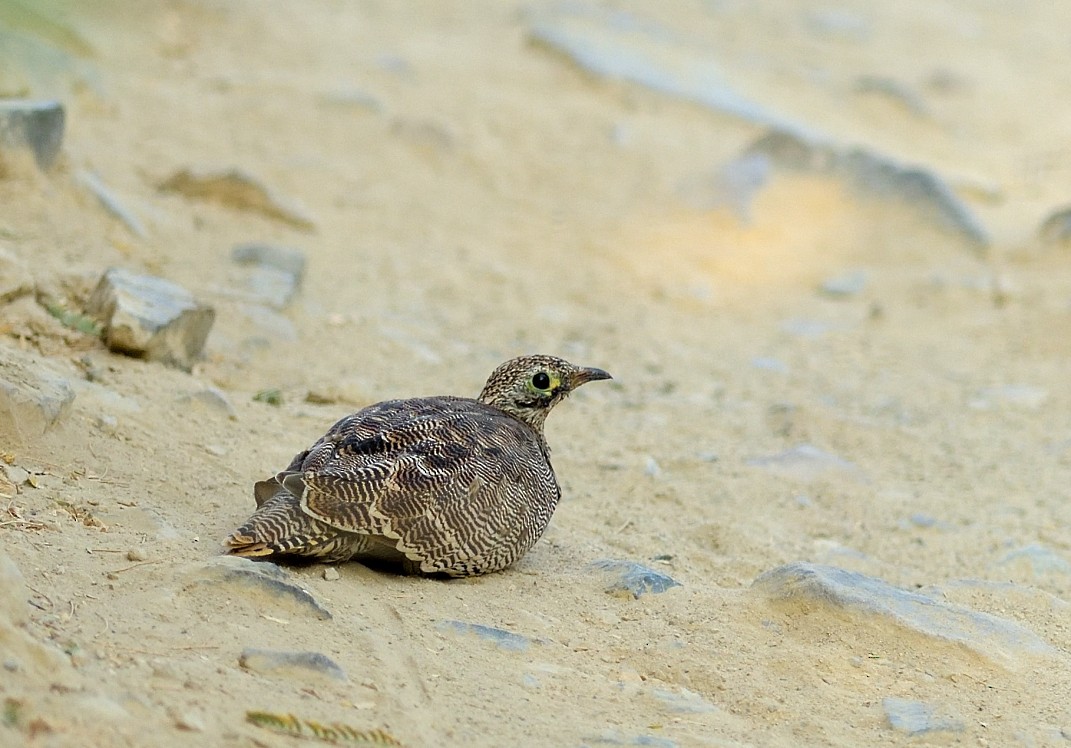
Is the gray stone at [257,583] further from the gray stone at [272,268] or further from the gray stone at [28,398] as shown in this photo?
the gray stone at [272,268]

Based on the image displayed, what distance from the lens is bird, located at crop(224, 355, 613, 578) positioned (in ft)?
15.6

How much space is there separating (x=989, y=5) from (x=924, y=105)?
6.11 m

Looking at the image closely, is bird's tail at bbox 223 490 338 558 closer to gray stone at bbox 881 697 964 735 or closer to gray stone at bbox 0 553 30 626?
gray stone at bbox 0 553 30 626

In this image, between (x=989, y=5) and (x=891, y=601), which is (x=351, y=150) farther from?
(x=989, y=5)

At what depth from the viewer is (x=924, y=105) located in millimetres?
15852

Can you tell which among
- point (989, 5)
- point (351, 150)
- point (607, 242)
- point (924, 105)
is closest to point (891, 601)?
point (607, 242)

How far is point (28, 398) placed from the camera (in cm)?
520

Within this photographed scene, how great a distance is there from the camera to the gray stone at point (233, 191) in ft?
32.1

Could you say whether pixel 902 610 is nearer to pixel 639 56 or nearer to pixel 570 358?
pixel 570 358

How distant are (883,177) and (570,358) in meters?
4.40

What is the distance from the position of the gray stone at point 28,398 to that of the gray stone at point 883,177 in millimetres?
8134

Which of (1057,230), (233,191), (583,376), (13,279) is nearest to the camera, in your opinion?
(583,376)

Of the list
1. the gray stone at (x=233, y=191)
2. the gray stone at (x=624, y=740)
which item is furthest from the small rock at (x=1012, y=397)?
the gray stone at (x=624, y=740)

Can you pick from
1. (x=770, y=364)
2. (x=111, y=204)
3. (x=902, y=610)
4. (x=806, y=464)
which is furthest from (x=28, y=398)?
(x=770, y=364)
